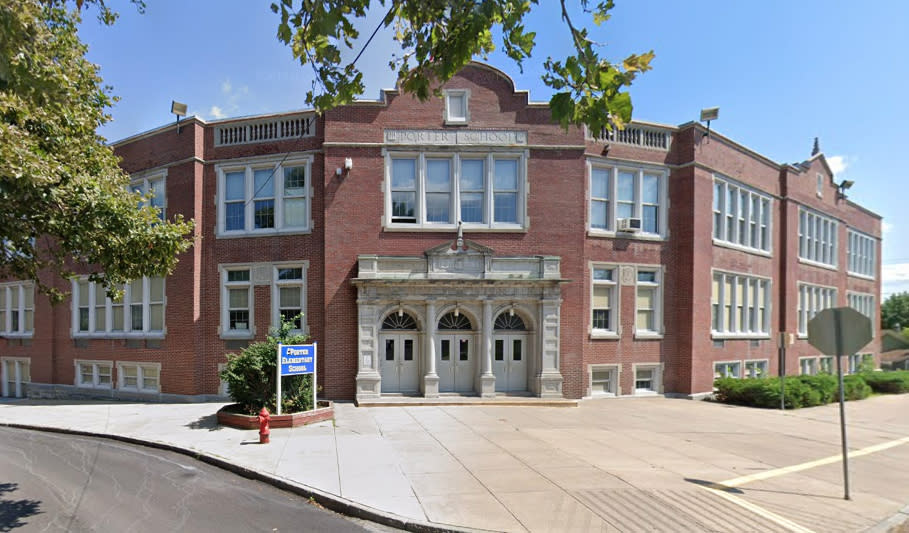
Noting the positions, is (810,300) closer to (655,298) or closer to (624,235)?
(655,298)

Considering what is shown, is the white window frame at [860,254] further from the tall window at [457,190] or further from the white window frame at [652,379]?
the tall window at [457,190]

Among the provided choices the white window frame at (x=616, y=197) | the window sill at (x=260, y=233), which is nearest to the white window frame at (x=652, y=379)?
the white window frame at (x=616, y=197)

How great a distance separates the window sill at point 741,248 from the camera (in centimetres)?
1781

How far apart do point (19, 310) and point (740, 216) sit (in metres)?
30.5

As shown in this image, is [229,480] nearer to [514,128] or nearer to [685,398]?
[514,128]

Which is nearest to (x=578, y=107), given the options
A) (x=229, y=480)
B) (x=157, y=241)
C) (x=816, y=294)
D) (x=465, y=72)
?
(x=229, y=480)

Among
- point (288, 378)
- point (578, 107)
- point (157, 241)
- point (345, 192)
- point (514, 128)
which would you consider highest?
point (514, 128)

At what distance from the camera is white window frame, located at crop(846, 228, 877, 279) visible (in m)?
26.8

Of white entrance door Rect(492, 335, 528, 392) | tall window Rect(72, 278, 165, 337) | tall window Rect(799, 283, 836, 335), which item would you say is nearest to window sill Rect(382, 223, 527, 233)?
white entrance door Rect(492, 335, 528, 392)

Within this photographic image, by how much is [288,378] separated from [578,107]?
9787 mm

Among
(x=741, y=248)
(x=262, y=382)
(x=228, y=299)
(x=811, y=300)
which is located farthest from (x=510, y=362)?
(x=811, y=300)

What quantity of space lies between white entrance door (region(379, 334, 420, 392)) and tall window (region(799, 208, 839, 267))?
1949 cm

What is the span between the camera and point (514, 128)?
1498cm

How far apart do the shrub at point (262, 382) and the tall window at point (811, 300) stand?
75.0ft
